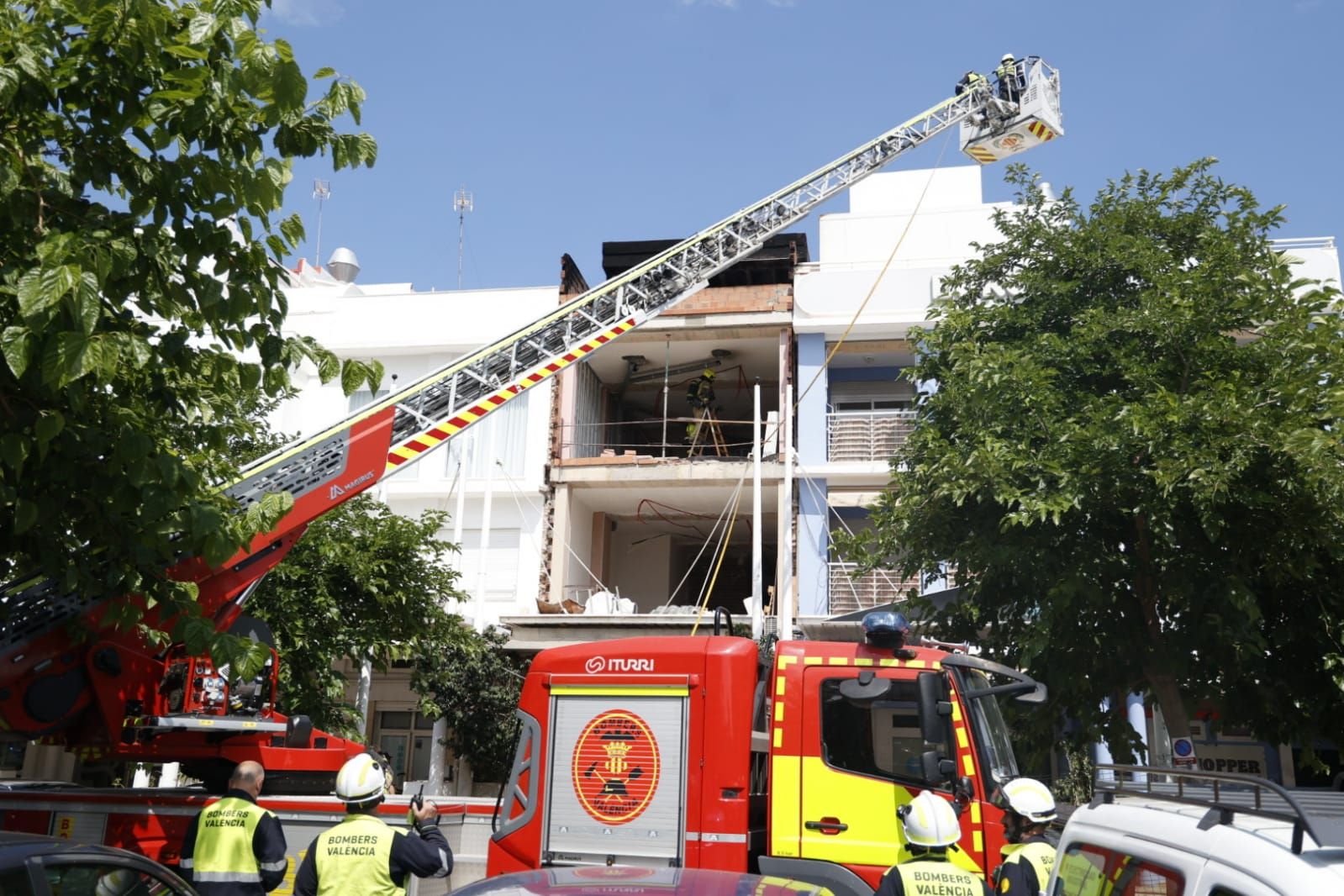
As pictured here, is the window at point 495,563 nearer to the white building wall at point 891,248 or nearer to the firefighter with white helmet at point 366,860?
the white building wall at point 891,248

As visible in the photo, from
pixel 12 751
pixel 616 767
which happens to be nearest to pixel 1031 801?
pixel 616 767

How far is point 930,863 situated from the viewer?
17.3 feet

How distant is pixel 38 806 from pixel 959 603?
8.39 meters

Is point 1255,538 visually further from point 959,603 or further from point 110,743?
point 110,743

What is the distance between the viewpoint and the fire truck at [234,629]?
8180mm

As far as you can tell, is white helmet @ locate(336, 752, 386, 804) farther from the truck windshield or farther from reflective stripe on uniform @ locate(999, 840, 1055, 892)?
the truck windshield

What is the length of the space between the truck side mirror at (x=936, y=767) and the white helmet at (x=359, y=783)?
10.3 feet

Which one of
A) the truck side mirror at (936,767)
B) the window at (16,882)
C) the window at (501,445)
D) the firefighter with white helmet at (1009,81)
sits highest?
the firefighter with white helmet at (1009,81)

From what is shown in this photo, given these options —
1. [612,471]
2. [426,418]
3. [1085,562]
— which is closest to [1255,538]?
[1085,562]

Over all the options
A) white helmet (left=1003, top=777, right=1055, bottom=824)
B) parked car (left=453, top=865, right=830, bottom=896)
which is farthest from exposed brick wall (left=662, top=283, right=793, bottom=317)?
parked car (left=453, top=865, right=830, bottom=896)

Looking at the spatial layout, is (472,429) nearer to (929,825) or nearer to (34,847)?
(929,825)

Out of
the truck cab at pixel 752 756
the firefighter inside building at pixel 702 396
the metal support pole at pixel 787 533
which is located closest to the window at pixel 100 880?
the truck cab at pixel 752 756

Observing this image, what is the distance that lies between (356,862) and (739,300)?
18.7 metres

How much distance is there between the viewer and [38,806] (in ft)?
28.3
